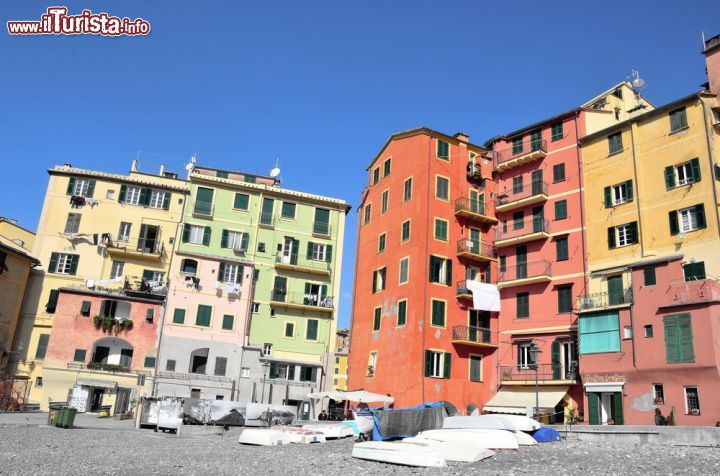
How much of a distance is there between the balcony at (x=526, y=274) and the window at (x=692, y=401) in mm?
11793

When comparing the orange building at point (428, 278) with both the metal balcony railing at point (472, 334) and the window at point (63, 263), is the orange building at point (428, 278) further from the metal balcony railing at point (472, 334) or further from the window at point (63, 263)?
the window at point (63, 263)

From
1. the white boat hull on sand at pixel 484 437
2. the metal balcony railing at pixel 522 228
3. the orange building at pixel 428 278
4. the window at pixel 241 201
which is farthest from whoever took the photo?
the window at pixel 241 201

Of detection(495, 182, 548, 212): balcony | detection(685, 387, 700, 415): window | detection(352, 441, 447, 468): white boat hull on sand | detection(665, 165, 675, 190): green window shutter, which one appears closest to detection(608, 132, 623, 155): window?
detection(665, 165, 675, 190): green window shutter

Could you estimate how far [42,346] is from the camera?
156 ft

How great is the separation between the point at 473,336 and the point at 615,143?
1629cm

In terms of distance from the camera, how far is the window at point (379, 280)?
46.8 metres

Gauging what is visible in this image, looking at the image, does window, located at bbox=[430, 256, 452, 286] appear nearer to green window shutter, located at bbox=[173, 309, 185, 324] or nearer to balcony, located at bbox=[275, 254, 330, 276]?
balcony, located at bbox=[275, 254, 330, 276]

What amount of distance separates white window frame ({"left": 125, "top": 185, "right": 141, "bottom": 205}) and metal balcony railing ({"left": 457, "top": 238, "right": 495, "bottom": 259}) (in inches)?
1113

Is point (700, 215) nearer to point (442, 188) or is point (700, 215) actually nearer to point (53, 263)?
point (442, 188)

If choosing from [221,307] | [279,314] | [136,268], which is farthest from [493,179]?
[136,268]

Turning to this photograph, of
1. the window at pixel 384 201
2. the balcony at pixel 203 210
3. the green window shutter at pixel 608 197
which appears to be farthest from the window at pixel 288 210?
the green window shutter at pixel 608 197

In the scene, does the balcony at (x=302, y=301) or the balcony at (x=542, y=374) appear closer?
the balcony at (x=542, y=374)

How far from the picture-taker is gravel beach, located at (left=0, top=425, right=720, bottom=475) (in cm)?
1855

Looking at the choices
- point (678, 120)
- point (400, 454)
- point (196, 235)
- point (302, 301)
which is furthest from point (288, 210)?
point (400, 454)
